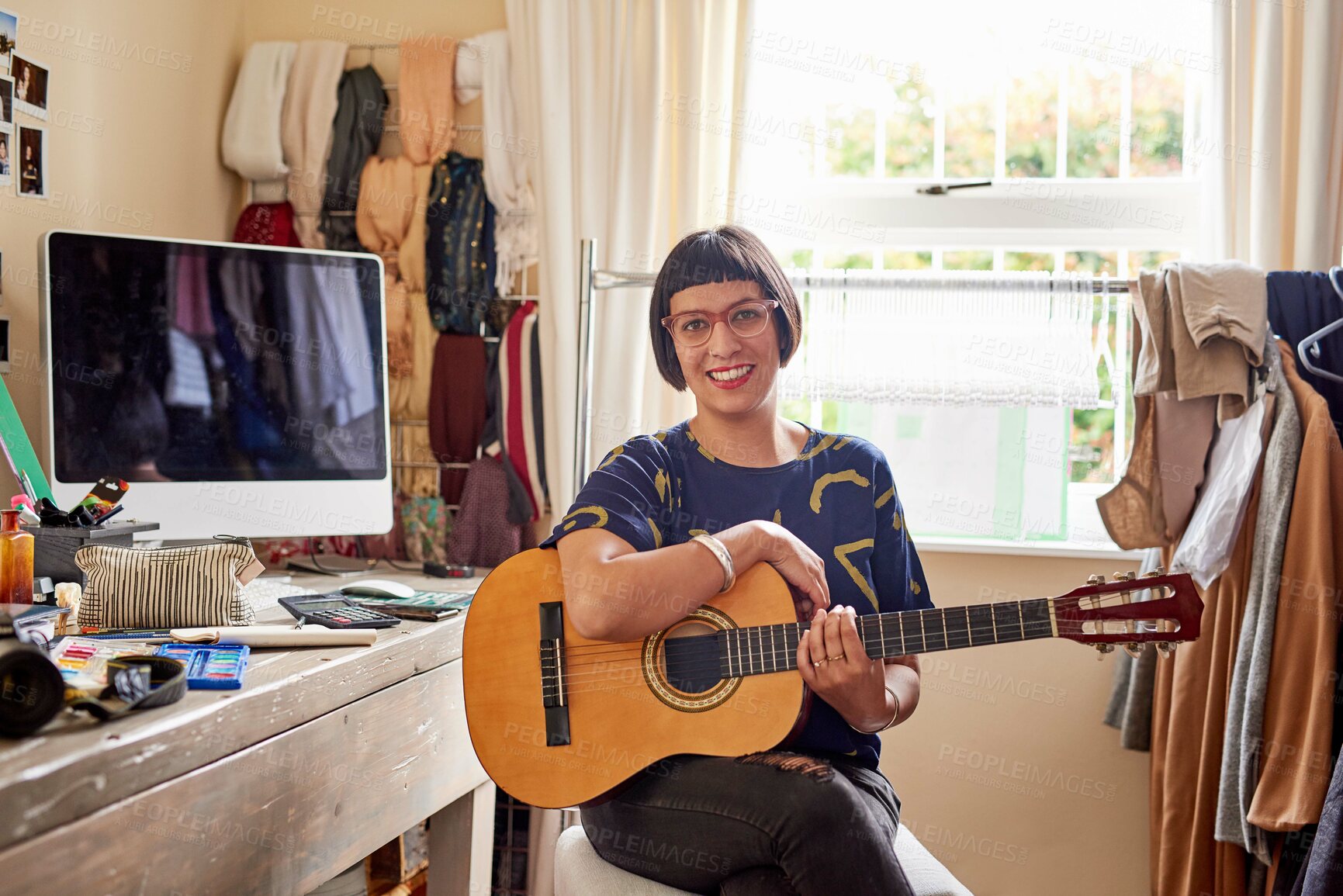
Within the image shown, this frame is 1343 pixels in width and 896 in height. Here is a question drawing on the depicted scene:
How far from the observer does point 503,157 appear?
2262 mm

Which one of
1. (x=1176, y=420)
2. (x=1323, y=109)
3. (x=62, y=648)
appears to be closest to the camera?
(x=62, y=648)

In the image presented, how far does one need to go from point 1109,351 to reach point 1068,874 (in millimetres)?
1126

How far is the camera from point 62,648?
1.16 metres

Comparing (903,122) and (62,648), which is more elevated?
(903,122)

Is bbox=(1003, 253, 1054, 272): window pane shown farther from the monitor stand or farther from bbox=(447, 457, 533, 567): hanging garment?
the monitor stand

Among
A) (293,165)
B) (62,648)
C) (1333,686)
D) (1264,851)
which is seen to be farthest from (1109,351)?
(62,648)

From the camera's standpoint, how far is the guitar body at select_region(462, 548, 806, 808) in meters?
1.23

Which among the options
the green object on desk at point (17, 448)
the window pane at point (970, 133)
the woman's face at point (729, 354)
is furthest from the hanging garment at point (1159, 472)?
the green object on desk at point (17, 448)

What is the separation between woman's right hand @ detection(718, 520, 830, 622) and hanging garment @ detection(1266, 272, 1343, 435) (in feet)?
3.39

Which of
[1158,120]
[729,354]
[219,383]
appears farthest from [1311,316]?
[219,383]

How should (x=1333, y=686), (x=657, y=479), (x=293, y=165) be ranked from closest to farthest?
1. (x=657, y=479)
2. (x=1333, y=686)
3. (x=293, y=165)

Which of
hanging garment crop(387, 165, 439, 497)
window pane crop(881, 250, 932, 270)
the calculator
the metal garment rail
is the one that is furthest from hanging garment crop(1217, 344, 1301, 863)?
hanging garment crop(387, 165, 439, 497)

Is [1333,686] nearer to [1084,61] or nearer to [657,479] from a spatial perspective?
[657,479]

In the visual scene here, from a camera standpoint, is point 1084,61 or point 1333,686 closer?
point 1333,686
